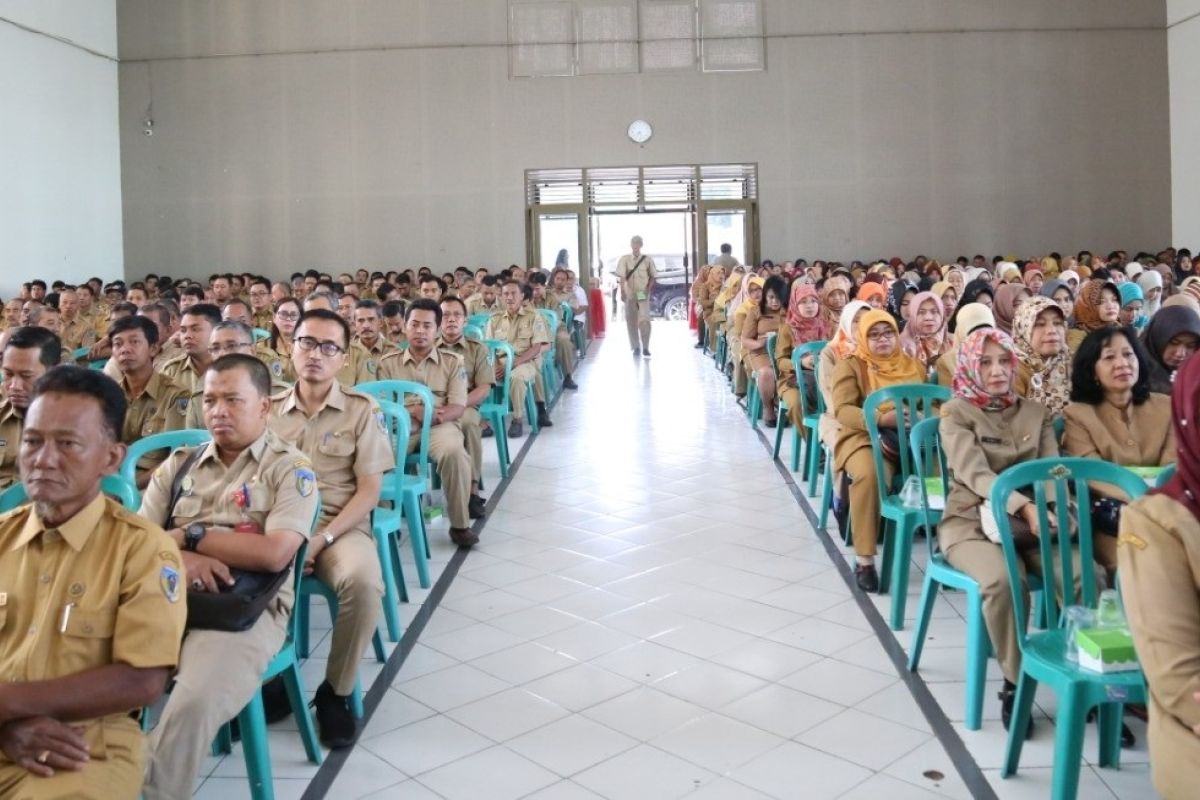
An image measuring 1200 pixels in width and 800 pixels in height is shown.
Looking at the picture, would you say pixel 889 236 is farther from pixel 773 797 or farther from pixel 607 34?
pixel 773 797

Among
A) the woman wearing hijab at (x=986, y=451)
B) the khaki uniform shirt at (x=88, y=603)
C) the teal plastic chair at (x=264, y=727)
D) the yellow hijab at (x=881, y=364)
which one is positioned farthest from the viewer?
the yellow hijab at (x=881, y=364)

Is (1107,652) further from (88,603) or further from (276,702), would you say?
(276,702)

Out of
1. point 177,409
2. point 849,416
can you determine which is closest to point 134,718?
point 177,409

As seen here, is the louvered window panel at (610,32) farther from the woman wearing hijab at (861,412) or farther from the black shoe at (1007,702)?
the black shoe at (1007,702)

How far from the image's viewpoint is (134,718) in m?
1.91

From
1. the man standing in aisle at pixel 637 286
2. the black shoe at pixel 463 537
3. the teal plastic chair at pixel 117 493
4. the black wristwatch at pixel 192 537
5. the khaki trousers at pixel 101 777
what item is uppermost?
the man standing in aisle at pixel 637 286

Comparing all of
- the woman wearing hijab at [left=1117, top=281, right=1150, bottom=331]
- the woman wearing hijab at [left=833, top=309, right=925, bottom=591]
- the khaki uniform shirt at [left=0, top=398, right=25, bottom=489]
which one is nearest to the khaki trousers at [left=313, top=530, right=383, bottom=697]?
the khaki uniform shirt at [left=0, top=398, right=25, bottom=489]

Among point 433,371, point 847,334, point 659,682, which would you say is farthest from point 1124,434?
point 433,371

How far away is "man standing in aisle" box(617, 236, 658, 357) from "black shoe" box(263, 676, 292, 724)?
29.1 ft

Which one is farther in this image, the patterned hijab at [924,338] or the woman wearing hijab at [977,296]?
the woman wearing hijab at [977,296]

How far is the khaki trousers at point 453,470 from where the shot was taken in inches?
180

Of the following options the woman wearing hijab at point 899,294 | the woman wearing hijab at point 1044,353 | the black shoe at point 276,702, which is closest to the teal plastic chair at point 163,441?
the black shoe at point 276,702

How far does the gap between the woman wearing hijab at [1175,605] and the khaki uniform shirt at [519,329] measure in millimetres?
6117

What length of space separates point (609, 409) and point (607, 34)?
7.15 m
